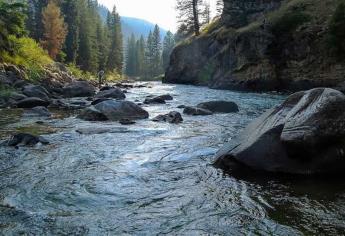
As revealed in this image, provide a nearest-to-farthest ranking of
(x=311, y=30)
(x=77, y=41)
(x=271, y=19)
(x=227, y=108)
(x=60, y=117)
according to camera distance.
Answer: (x=60, y=117) → (x=227, y=108) → (x=311, y=30) → (x=271, y=19) → (x=77, y=41)

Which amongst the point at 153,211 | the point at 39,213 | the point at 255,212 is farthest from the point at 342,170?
the point at 39,213

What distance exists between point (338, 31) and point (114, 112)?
17.6 meters

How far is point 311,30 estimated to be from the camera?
3206 centimetres

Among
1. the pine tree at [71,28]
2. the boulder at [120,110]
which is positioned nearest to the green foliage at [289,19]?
the boulder at [120,110]

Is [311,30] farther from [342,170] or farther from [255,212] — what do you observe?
[255,212]

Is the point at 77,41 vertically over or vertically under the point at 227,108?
over

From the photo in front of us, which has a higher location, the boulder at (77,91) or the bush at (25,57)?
the bush at (25,57)

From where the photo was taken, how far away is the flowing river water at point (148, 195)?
5305 millimetres

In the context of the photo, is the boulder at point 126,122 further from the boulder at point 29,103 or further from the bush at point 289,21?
the bush at point 289,21

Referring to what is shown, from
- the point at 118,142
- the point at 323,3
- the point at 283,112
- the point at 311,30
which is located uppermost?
the point at 323,3

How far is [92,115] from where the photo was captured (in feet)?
51.7

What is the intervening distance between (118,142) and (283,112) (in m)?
4.62

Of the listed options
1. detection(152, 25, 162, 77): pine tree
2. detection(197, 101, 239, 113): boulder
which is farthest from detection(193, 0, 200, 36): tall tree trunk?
detection(152, 25, 162, 77): pine tree

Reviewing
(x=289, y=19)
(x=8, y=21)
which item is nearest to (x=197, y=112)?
(x=289, y=19)
